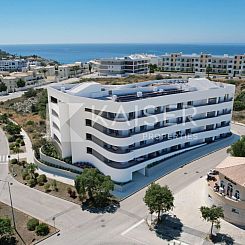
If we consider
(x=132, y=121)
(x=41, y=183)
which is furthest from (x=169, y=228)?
(x=41, y=183)

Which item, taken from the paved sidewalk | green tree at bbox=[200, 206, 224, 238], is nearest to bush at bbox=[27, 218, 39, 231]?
the paved sidewalk

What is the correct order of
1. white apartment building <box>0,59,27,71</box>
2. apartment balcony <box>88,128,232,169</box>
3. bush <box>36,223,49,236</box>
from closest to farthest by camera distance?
1. bush <box>36,223,49,236</box>
2. apartment balcony <box>88,128,232,169</box>
3. white apartment building <box>0,59,27,71</box>

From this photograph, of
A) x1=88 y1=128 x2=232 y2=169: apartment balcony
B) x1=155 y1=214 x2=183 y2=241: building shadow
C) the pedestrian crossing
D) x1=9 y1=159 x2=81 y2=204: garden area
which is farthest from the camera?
the pedestrian crossing

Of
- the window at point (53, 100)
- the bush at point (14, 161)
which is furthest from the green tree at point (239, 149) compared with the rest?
the bush at point (14, 161)

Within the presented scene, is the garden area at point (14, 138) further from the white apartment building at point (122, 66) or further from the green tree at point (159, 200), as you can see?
the white apartment building at point (122, 66)

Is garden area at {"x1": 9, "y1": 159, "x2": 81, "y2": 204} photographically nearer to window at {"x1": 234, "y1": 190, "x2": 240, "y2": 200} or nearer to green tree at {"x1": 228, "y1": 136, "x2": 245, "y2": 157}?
window at {"x1": 234, "y1": 190, "x2": 240, "y2": 200}
